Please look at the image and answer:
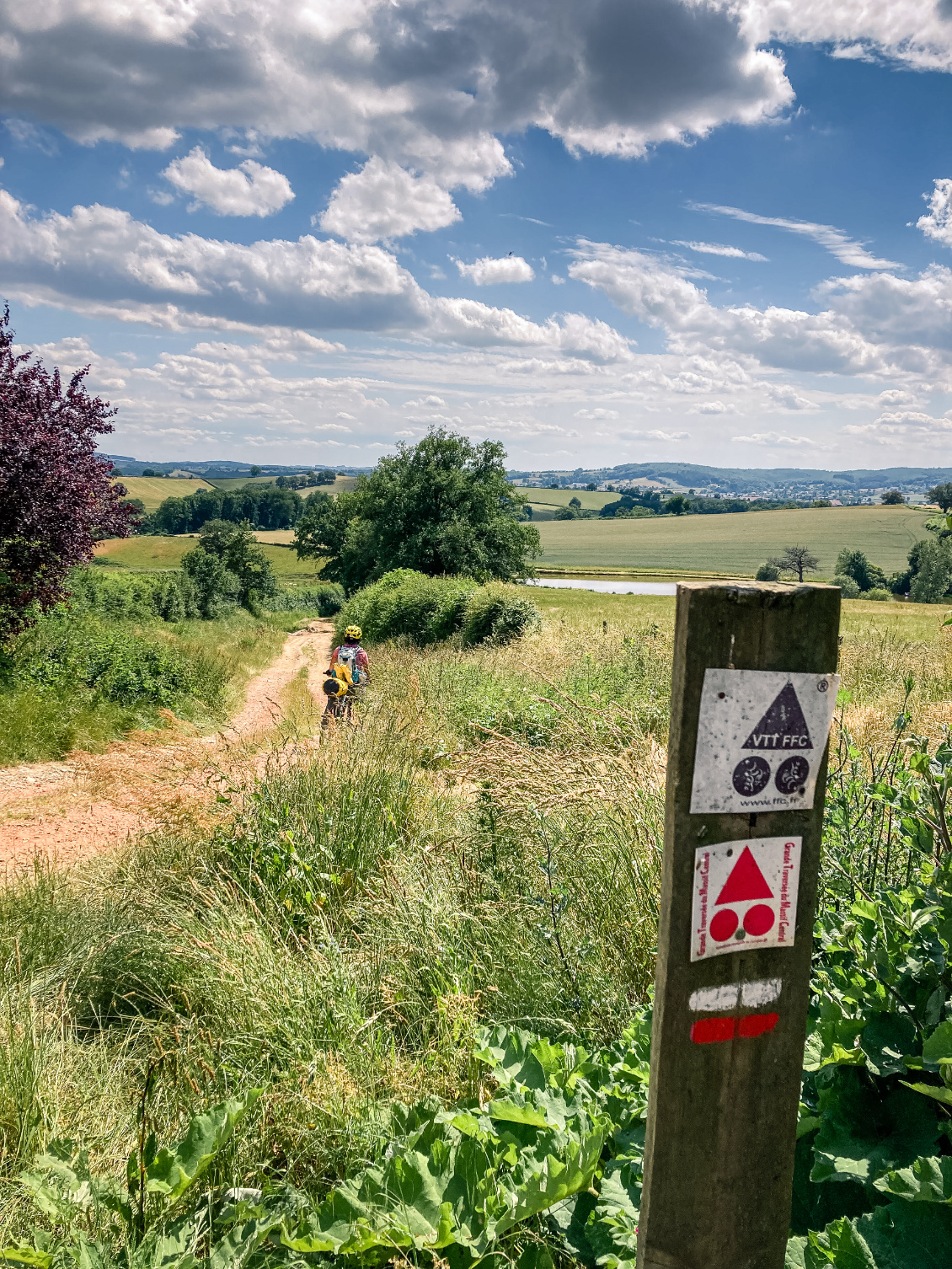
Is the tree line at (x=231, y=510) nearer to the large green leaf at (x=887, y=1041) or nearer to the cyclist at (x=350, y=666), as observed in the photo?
the cyclist at (x=350, y=666)

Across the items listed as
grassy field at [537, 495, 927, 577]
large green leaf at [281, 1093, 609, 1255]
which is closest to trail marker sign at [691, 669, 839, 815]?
large green leaf at [281, 1093, 609, 1255]

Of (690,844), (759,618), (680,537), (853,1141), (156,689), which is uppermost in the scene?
(680,537)

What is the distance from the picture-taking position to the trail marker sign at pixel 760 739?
4.38ft

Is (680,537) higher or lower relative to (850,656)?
higher

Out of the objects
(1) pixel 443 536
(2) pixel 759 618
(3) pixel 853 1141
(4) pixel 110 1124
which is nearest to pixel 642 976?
(3) pixel 853 1141

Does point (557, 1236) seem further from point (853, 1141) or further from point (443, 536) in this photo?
point (443, 536)

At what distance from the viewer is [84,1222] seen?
7.04ft

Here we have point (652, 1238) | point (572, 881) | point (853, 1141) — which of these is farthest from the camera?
point (572, 881)

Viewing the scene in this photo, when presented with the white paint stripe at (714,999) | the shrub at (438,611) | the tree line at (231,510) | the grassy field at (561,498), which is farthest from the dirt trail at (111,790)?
the grassy field at (561,498)

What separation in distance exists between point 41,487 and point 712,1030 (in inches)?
475

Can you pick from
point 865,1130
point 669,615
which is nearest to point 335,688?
point 865,1130

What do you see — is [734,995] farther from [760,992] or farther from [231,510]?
[231,510]

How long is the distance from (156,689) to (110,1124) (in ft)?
34.9

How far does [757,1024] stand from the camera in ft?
4.72
